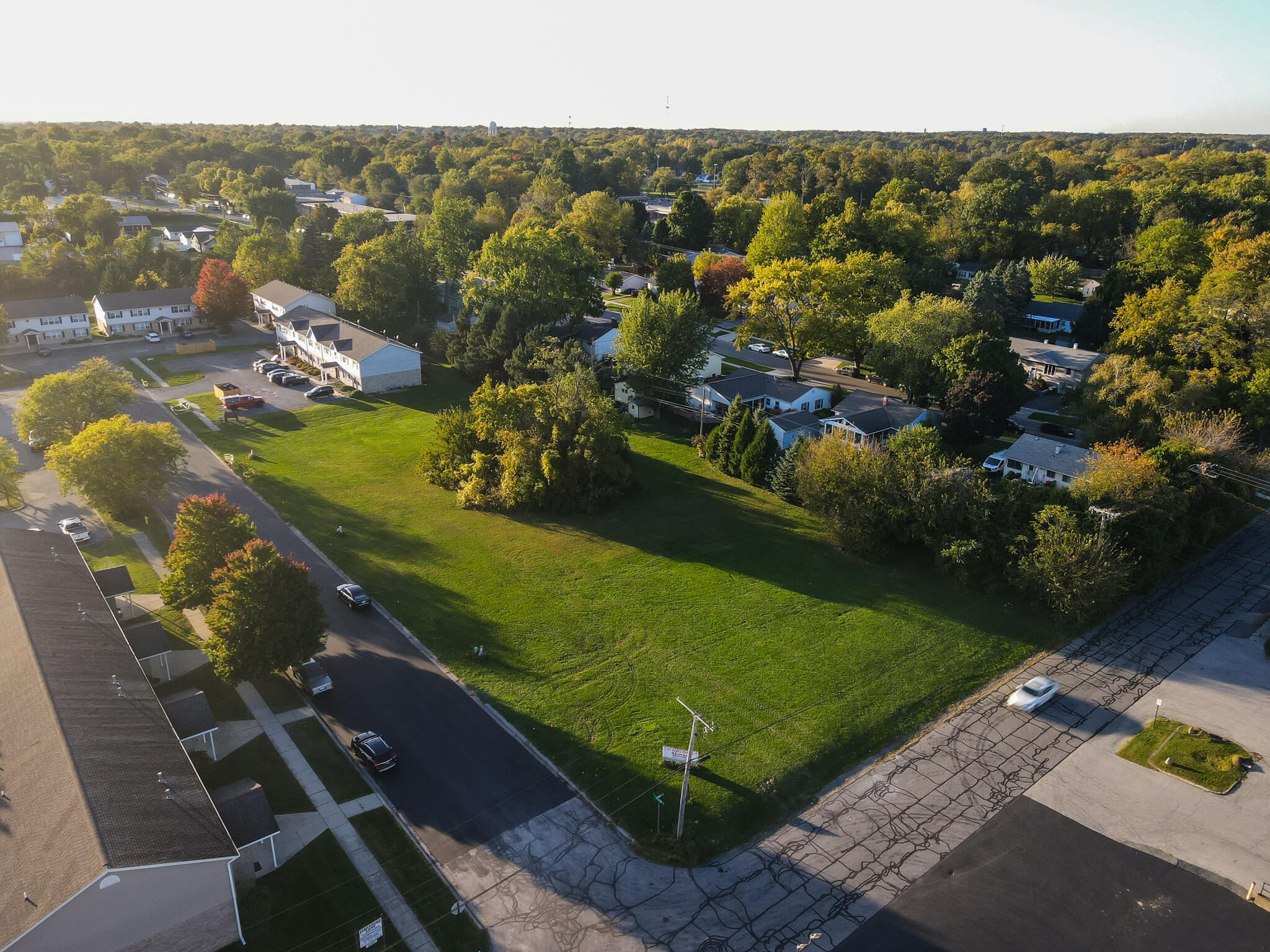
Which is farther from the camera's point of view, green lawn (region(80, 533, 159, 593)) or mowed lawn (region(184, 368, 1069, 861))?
green lawn (region(80, 533, 159, 593))

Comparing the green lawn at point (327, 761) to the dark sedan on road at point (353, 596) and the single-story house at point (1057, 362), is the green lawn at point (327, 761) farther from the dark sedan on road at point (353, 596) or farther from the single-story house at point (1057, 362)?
the single-story house at point (1057, 362)

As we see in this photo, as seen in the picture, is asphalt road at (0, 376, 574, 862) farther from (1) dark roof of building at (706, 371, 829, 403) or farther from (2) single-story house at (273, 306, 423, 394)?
(1) dark roof of building at (706, 371, 829, 403)

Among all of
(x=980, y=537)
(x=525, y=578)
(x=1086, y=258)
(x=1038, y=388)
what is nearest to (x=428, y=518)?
(x=525, y=578)

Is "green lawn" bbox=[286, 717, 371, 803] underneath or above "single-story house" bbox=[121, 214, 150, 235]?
underneath

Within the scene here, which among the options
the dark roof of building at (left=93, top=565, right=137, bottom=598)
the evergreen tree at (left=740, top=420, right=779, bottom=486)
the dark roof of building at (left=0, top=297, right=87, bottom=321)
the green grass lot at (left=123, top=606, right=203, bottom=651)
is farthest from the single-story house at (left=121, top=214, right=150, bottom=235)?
the evergreen tree at (left=740, top=420, right=779, bottom=486)

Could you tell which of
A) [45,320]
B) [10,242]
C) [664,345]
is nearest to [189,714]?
[664,345]

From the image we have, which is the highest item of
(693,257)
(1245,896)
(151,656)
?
(693,257)

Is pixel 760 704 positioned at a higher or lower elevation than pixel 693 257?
lower

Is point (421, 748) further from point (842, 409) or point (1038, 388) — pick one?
point (1038, 388)
